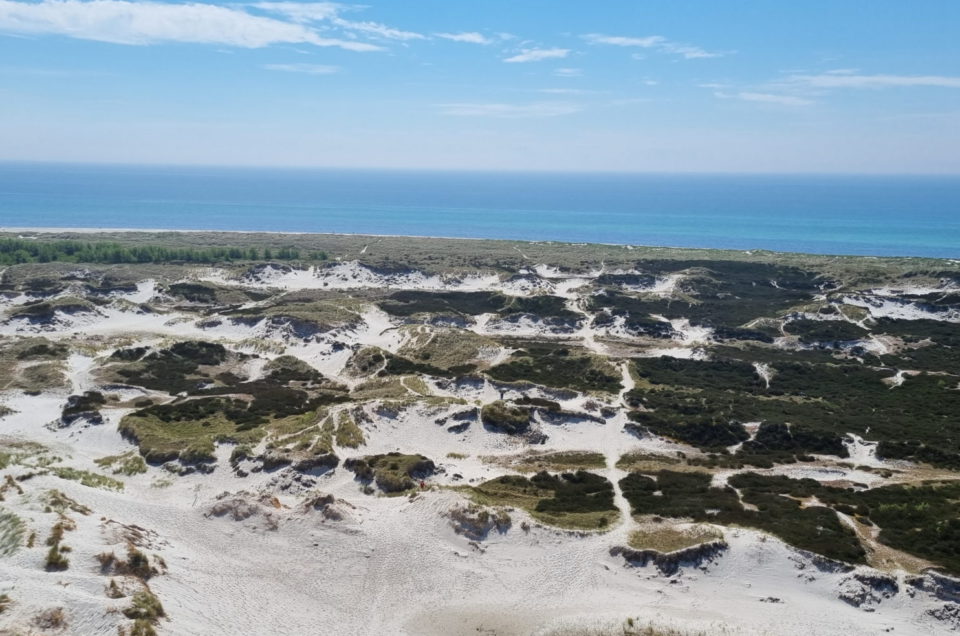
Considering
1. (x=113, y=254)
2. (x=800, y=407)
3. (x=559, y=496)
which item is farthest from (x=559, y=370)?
(x=113, y=254)

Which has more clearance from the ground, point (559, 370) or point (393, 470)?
point (559, 370)

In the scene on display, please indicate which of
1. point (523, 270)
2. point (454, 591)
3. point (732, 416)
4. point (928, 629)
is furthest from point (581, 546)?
point (523, 270)

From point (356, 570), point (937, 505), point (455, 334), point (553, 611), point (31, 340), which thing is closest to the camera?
point (553, 611)

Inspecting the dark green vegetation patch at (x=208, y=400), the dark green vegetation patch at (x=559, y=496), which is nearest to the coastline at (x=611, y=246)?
the dark green vegetation patch at (x=208, y=400)

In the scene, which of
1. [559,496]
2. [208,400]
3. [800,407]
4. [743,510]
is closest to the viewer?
[743,510]

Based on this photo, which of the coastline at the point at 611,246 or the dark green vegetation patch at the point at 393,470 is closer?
the dark green vegetation patch at the point at 393,470

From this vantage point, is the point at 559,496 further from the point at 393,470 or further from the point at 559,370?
the point at 559,370

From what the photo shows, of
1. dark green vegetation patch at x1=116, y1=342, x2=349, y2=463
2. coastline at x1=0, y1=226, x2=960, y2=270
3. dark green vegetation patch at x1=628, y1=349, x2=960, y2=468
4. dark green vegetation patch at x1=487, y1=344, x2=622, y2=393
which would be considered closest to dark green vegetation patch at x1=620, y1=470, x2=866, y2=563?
dark green vegetation patch at x1=628, y1=349, x2=960, y2=468

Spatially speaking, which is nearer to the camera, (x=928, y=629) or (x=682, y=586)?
(x=928, y=629)

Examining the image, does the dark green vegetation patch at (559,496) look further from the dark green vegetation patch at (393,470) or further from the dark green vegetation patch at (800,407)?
the dark green vegetation patch at (800,407)

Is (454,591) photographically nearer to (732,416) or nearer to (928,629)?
(928,629)

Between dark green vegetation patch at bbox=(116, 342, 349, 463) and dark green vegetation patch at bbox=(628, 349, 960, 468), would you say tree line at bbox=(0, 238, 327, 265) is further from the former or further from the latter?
dark green vegetation patch at bbox=(628, 349, 960, 468)
